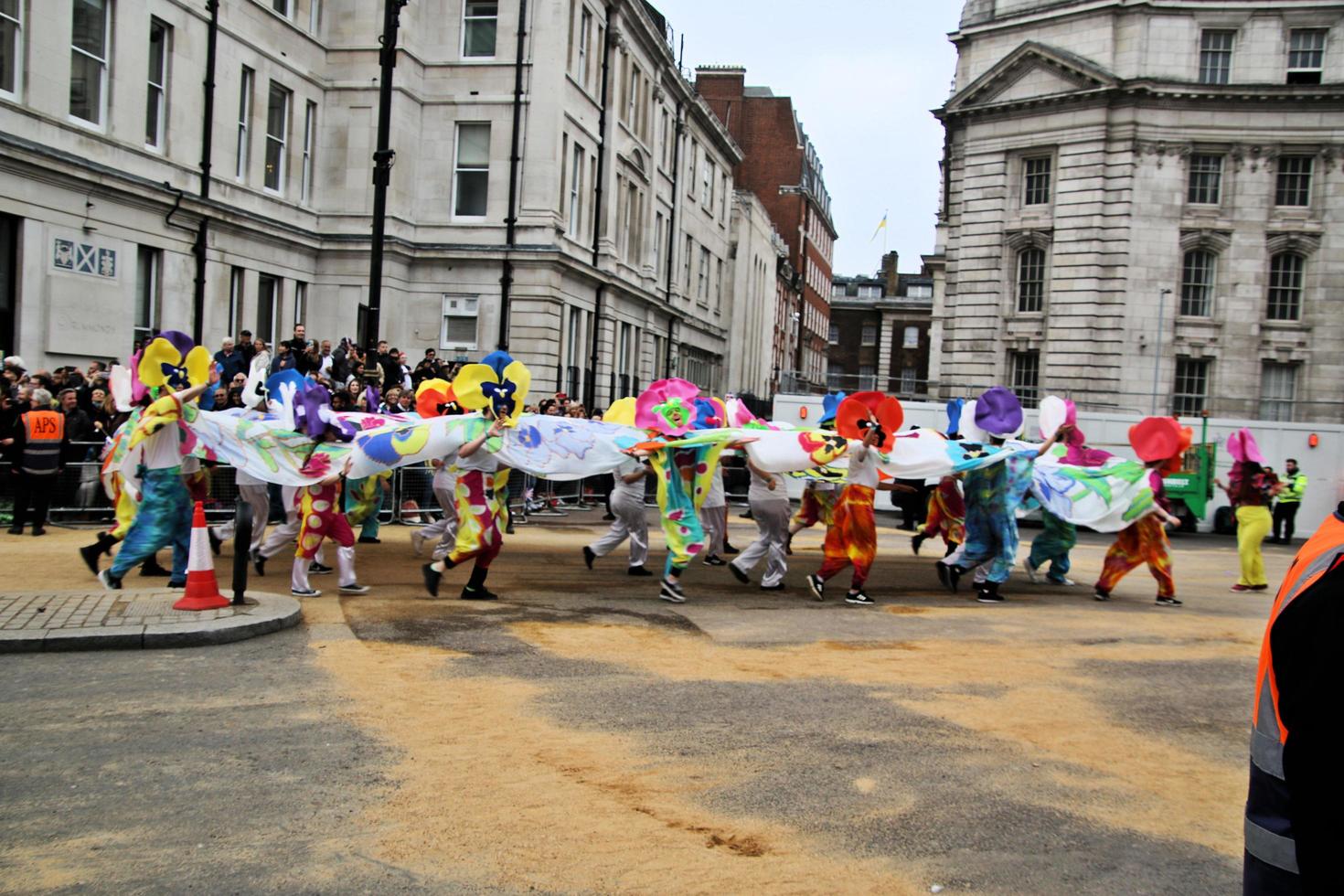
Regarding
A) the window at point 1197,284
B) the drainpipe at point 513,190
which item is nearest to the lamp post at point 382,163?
the drainpipe at point 513,190

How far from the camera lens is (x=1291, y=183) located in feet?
125

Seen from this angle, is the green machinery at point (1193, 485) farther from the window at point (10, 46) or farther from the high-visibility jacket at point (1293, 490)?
the window at point (10, 46)

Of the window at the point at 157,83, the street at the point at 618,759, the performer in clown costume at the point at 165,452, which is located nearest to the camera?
the street at the point at 618,759

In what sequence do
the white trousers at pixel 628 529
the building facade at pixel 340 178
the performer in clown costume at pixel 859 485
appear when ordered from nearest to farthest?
1. the performer in clown costume at pixel 859 485
2. the white trousers at pixel 628 529
3. the building facade at pixel 340 178

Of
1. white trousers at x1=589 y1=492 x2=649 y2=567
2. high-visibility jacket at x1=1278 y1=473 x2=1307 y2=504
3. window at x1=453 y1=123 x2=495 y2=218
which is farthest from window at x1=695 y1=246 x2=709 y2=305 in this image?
white trousers at x1=589 y1=492 x2=649 y2=567

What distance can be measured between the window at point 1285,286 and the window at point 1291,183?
1.73m

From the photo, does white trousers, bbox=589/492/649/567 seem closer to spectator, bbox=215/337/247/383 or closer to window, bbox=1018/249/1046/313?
spectator, bbox=215/337/247/383

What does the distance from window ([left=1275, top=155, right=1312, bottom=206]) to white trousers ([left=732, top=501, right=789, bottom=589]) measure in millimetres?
31482

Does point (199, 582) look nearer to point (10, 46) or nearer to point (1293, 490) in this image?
point (10, 46)

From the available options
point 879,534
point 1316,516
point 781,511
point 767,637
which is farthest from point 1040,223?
point 767,637

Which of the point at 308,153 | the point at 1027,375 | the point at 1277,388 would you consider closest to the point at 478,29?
the point at 308,153

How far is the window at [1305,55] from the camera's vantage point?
37562 millimetres

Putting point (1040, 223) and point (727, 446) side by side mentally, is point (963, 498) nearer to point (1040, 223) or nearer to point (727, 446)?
point (727, 446)

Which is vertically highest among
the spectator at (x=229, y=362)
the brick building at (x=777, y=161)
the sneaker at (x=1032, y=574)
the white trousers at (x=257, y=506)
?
the brick building at (x=777, y=161)
